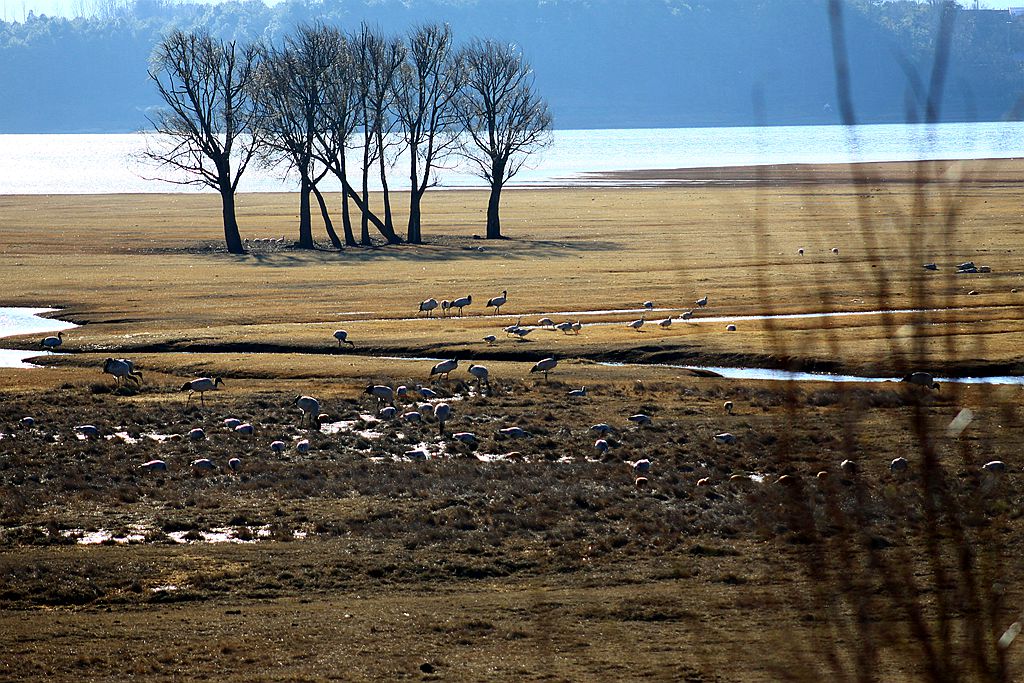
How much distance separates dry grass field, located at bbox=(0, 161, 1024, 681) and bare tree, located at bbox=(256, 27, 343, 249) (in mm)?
24469

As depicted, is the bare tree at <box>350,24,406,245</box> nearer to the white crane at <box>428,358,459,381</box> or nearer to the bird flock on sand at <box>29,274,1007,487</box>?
the bird flock on sand at <box>29,274,1007,487</box>

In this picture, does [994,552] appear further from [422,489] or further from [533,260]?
[533,260]

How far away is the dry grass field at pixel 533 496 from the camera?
36.5 feet

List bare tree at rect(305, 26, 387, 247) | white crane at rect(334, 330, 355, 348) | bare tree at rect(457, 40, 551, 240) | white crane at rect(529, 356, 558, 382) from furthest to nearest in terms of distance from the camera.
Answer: bare tree at rect(457, 40, 551, 240)
bare tree at rect(305, 26, 387, 247)
white crane at rect(334, 330, 355, 348)
white crane at rect(529, 356, 558, 382)

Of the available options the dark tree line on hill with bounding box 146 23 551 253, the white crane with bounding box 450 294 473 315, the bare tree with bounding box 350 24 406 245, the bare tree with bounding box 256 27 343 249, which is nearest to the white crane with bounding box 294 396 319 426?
the white crane with bounding box 450 294 473 315

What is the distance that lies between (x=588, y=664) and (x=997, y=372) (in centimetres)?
2149

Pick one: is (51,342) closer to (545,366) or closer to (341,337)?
(341,337)

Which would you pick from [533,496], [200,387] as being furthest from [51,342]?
[533,496]

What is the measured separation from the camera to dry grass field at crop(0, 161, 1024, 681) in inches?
438

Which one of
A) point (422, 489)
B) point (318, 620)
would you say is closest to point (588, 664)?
→ point (318, 620)

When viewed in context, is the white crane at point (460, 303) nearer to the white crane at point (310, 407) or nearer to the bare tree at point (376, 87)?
the white crane at point (310, 407)

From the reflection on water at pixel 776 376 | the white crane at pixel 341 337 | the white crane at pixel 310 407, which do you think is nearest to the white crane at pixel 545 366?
the reflection on water at pixel 776 376

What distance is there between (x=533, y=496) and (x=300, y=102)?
2295 inches

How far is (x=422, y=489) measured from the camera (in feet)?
66.6
